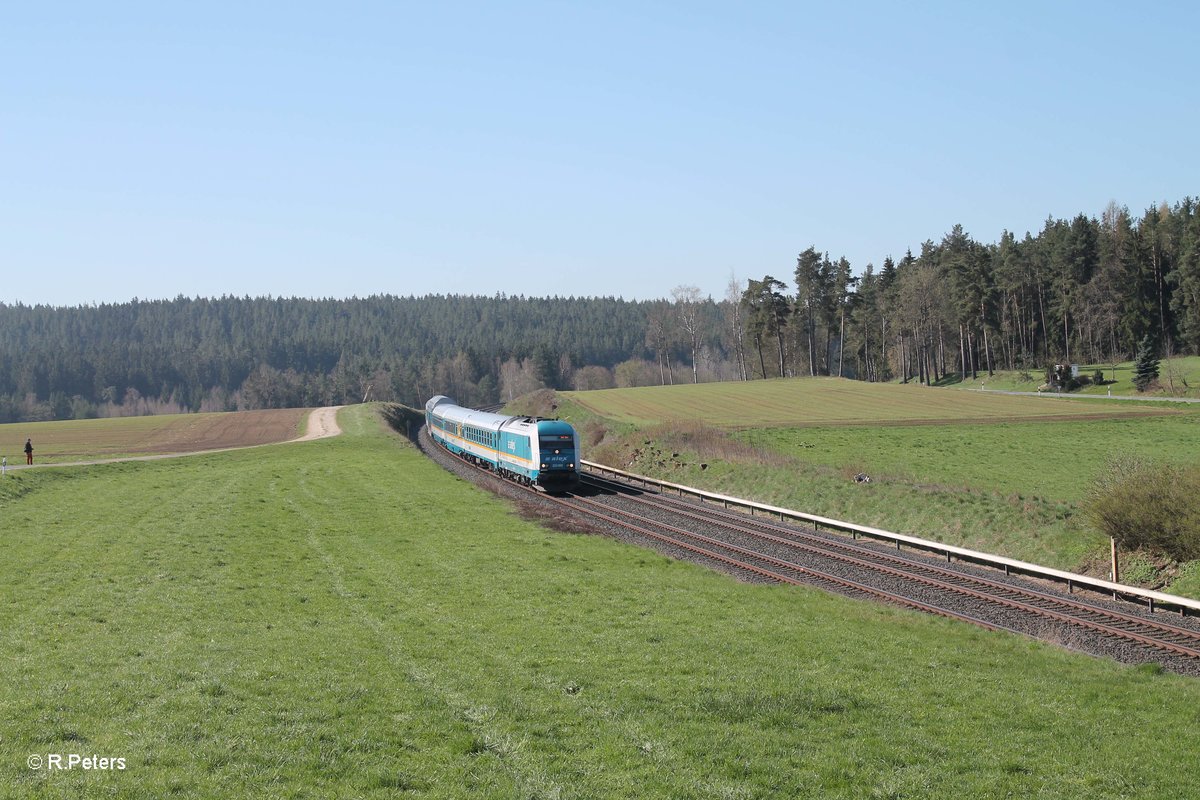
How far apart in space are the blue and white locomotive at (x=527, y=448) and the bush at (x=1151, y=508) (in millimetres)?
23187

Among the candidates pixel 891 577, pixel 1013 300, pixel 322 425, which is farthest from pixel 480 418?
pixel 1013 300

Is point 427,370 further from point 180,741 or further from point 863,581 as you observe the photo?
point 180,741

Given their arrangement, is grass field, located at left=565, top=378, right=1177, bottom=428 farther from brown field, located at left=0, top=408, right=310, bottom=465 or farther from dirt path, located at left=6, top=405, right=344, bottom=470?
brown field, located at left=0, top=408, right=310, bottom=465

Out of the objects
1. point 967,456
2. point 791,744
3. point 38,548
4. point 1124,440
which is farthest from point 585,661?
point 1124,440

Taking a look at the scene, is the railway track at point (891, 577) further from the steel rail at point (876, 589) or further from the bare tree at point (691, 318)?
the bare tree at point (691, 318)

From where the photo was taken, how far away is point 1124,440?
46.7m

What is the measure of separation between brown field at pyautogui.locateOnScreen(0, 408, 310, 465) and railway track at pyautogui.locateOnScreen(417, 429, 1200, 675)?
1481 inches

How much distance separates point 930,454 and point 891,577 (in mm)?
22787

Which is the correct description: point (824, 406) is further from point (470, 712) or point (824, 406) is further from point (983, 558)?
point (470, 712)

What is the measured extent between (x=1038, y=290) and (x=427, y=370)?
110 meters

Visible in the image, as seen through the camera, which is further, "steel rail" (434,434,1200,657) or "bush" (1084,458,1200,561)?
"bush" (1084,458,1200,561)

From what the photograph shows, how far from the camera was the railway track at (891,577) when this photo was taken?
60.8 ft

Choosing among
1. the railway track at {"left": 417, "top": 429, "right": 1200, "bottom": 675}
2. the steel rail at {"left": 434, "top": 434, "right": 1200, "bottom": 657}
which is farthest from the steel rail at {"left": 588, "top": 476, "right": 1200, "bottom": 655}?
the steel rail at {"left": 434, "top": 434, "right": 1200, "bottom": 657}

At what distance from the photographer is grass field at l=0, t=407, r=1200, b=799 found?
30.1 ft
